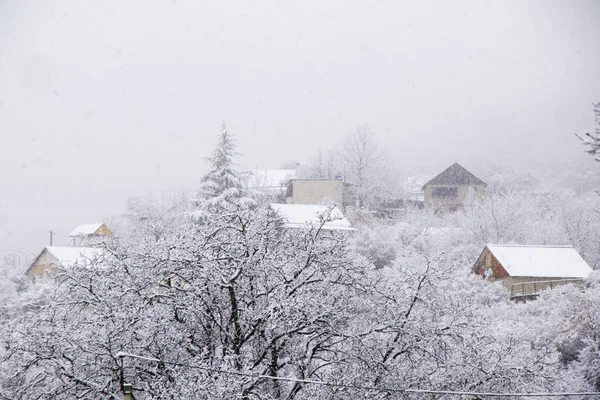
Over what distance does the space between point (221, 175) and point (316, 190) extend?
51.4 ft

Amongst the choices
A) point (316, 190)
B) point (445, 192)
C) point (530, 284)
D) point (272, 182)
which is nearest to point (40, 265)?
point (316, 190)

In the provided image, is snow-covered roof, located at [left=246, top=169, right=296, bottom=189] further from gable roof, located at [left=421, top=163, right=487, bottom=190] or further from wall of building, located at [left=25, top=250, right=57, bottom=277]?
wall of building, located at [left=25, top=250, right=57, bottom=277]

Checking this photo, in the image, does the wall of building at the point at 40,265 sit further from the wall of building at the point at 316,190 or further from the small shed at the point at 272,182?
the wall of building at the point at 316,190

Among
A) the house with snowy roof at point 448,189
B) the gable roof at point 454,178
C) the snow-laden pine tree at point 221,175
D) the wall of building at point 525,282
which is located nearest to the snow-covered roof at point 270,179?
the house with snowy roof at point 448,189

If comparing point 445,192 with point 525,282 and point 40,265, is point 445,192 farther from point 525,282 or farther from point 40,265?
point 40,265

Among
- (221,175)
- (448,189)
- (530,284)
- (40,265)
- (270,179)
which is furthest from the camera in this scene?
(270,179)

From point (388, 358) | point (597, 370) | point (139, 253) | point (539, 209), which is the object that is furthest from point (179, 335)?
point (539, 209)

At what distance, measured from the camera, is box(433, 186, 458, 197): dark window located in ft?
174

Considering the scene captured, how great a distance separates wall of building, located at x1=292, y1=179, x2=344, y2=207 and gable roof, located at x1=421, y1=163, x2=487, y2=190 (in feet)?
43.8

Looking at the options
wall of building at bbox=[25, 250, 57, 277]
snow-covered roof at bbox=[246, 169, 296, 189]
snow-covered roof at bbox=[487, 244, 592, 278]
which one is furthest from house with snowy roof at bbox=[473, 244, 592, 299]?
snow-covered roof at bbox=[246, 169, 296, 189]

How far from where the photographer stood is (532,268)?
75.9 feet

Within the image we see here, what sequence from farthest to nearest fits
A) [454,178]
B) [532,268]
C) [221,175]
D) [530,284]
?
[454,178], [221,175], [532,268], [530,284]

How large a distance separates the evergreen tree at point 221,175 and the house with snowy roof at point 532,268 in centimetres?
1570

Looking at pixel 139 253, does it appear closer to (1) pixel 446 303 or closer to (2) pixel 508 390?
(1) pixel 446 303
